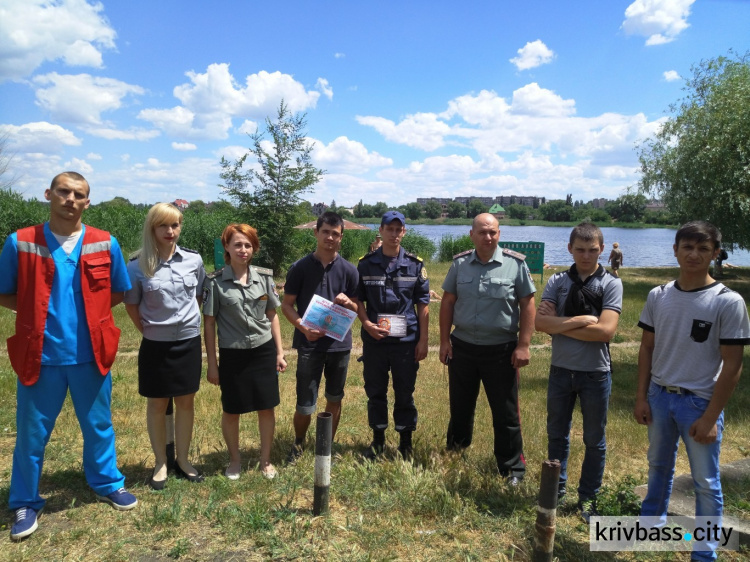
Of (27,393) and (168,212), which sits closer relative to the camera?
(27,393)

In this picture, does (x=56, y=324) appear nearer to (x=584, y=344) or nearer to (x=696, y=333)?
(x=584, y=344)

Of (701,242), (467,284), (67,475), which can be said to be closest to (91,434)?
(67,475)

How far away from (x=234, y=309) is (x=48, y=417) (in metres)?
1.36

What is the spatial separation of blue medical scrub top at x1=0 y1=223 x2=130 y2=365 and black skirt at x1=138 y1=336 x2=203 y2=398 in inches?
15.8

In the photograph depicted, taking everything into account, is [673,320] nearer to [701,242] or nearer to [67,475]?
[701,242]

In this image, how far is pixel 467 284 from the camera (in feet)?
13.6

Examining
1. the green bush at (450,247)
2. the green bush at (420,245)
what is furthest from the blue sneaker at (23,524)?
the green bush at (420,245)

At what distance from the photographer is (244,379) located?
4.01 m

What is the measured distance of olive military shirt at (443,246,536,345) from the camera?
13.3ft

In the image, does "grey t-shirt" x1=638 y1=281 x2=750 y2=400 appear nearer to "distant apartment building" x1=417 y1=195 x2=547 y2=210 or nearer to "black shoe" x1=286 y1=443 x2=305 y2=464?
"black shoe" x1=286 y1=443 x2=305 y2=464

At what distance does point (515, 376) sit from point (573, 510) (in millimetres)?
1019

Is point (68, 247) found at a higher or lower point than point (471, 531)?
higher

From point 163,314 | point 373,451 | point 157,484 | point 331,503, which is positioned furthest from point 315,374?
point 157,484

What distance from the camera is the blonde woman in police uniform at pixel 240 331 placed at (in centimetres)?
395
